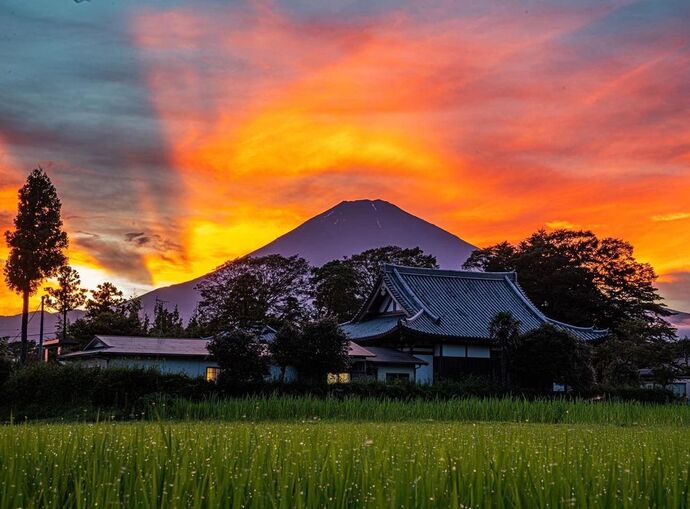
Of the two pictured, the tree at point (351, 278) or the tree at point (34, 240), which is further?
the tree at point (351, 278)

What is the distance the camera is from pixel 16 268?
40969mm

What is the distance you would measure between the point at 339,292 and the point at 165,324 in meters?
15.5

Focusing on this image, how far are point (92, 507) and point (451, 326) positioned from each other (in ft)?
97.5

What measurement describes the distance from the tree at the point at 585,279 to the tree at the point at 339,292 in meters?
10.1

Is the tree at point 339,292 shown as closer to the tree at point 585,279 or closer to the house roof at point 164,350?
the tree at point 585,279

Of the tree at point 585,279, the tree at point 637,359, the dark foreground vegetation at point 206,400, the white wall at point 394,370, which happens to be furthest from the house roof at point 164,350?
the tree at point 585,279

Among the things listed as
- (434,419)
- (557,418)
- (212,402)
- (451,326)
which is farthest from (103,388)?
(451,326)

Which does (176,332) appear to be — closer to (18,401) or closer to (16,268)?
(16,268)

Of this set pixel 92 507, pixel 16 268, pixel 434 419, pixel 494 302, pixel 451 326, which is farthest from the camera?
pixel 16 268

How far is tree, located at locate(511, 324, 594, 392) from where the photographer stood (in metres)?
27.1

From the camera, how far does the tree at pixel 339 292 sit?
160ft

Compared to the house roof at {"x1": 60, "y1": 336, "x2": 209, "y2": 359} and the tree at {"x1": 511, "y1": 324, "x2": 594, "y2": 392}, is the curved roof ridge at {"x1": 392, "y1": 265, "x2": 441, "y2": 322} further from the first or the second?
A: the house roof at {"x1": 60, "y1": 336, "x2": 209, "y2": 359}

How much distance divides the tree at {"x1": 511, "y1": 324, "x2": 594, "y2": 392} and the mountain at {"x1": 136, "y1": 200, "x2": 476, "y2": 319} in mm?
67803

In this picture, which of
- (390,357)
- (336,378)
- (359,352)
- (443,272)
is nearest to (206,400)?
(336,378)
